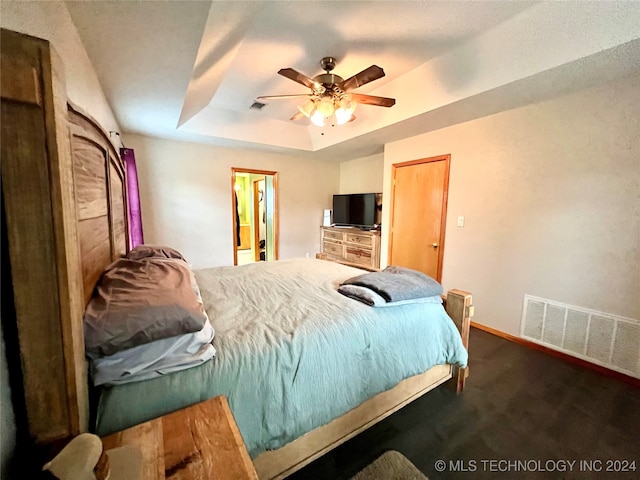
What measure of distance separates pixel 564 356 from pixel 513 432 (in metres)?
1.28

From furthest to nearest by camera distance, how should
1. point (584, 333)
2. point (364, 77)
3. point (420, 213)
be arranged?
point (420, 213)
point (584, 333)
point (364, 77)

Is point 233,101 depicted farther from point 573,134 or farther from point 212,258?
point 573,134

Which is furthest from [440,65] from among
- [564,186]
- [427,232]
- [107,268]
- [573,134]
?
[107,268]

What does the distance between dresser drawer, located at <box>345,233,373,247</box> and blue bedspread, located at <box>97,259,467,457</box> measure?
2.53 metres

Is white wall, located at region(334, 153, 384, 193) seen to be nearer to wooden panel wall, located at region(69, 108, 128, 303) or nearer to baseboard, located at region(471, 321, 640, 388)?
baseboard, located at region(471, 321, 640, 388)

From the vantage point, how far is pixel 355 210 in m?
4.67

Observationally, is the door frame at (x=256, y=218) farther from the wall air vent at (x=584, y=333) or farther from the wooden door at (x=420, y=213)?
the wall air vent at (x=584, y=333)

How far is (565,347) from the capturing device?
7.46 feet

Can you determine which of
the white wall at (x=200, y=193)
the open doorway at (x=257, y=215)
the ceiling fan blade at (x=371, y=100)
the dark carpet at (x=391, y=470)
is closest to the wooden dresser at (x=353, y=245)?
the white wall at (x=200, y=193)

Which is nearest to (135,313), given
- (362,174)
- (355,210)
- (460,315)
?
(460,315)

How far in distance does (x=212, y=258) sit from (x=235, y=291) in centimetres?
275

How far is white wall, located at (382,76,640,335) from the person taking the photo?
77.8 inches

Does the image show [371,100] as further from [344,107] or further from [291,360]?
[291,360]

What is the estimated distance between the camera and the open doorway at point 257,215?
4.46 metres
